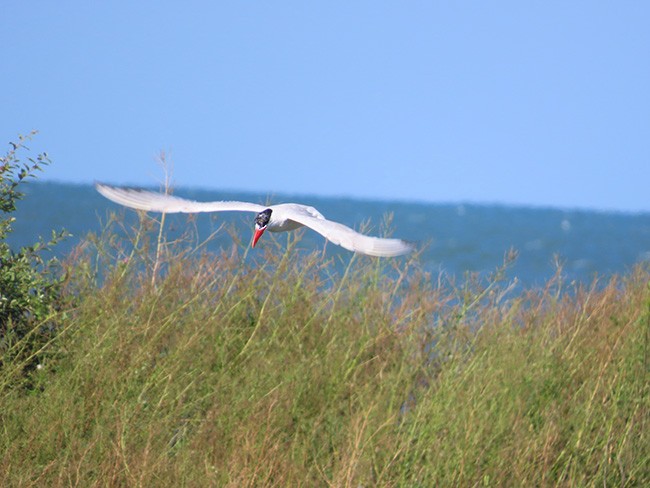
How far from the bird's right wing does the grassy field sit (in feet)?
1.98

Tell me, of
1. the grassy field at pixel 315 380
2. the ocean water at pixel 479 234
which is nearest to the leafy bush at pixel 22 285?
the grassy field at pixel 315 380

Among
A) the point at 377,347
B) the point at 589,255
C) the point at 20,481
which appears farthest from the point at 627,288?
the point at 589,255

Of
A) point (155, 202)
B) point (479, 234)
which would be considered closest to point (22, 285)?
point (155, 202)

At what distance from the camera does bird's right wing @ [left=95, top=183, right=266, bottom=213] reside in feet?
15.3

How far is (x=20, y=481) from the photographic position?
394 centimetres

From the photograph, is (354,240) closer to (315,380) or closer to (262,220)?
(262,220)

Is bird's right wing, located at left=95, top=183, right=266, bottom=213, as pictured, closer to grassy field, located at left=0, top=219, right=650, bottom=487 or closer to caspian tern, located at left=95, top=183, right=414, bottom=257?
caspian tern, located at left=95, top=183, right=414, bottom=257

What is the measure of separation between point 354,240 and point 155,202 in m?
1.19

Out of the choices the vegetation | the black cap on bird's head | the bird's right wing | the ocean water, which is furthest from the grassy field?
the ocean water

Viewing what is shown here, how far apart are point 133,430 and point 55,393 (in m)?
0.54

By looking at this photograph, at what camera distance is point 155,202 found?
4.84 m

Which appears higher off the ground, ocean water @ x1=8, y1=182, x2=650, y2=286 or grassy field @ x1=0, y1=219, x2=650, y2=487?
grassy field @ x1=0, y1=219, x2=650, y2=487

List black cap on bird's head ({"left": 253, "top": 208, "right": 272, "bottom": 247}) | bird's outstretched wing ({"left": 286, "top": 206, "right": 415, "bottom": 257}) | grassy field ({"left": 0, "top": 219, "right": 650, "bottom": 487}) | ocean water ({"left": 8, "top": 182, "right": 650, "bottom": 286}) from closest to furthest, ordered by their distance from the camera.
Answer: bird's outstretched wing ({"left": 286, "top": 206, "right": 415, "bottom": 257})
grassy field ({"left": 0, "top": 219, "right": 650, "bottom": 487})
black cap on bird's head ({"left": 253, "top": 208, "right": 272, "bottom": 247})
ocean water ({"left": 8, "top": 182, "right": 650, "bottom": 286})

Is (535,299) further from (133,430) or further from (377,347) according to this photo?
(133,430)
